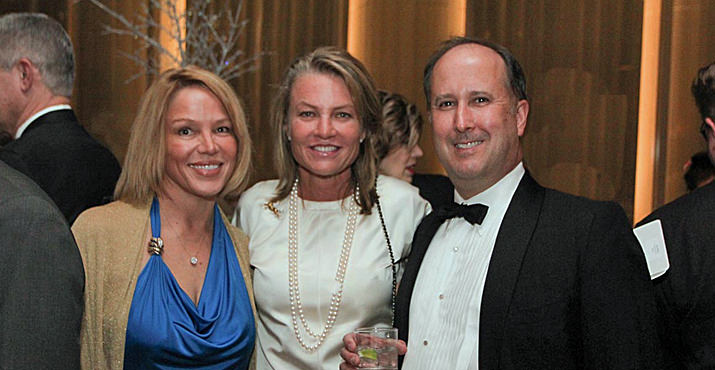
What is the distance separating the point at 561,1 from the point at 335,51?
319 cm

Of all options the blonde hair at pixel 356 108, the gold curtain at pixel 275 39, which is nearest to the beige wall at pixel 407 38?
the gold curtain at pixel 275 39

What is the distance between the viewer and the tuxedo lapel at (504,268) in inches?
68.1

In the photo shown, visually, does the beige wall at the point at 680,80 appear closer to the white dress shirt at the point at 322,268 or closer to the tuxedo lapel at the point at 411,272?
the white dress shirt at the point at 322,268

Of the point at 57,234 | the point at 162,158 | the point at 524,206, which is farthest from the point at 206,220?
the point at 57,234

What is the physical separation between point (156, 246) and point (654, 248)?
1.39 m

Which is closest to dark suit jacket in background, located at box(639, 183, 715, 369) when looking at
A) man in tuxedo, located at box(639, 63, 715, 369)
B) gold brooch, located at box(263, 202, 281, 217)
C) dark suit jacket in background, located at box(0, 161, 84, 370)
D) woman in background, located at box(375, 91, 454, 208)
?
man in tuxedo, located at box(639, 63, 715, 369)

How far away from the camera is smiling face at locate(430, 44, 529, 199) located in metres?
1.94

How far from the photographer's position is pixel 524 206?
6.12 ft

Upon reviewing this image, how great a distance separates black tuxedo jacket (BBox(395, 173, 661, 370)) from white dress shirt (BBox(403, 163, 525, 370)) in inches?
2.7

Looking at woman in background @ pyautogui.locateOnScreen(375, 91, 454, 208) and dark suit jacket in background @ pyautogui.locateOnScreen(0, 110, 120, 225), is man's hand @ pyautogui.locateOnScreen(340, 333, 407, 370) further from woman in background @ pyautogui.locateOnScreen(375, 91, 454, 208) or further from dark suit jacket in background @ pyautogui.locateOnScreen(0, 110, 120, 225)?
woman in background @ pyautogui.locateOnScreen(375, 91, 454, 208)

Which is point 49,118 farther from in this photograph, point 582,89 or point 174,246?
point 582,89

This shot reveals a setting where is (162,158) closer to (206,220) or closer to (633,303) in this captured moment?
(206,220)

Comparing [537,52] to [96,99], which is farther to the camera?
[96,99]

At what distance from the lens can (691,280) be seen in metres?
2.01
